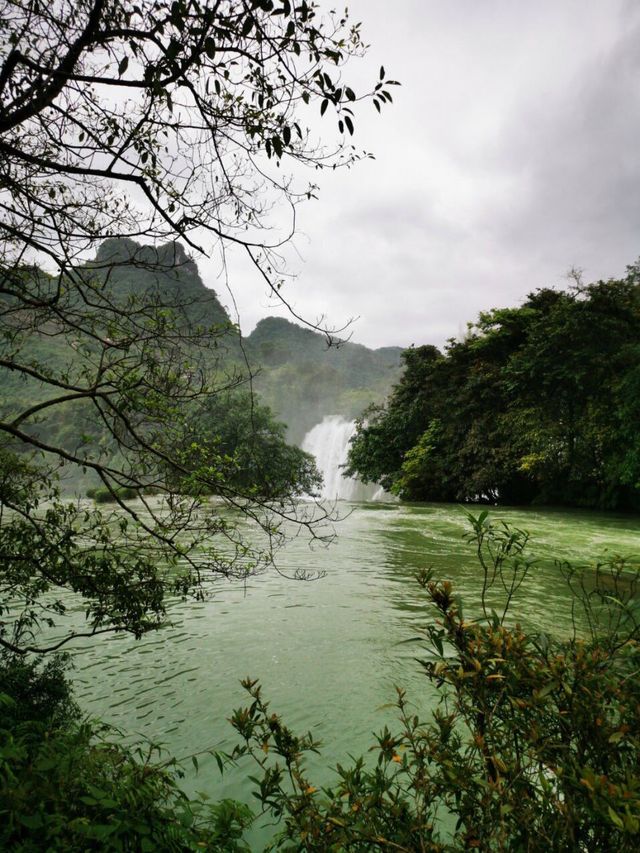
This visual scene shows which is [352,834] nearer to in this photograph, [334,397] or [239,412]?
[239,412]

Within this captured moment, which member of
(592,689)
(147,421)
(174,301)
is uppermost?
(174,301)

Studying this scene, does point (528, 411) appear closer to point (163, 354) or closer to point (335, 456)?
point (163, 354)

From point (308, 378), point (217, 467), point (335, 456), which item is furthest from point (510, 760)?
point (308, 378)

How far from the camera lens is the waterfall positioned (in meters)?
37.0

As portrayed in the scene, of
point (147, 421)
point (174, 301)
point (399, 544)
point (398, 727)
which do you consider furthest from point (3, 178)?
point (399, 544)

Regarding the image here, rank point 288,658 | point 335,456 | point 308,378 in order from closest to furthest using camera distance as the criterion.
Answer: point 288,658 → point 335,456 → point 308,378

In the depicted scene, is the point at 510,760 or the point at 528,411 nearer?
the point at 510,760

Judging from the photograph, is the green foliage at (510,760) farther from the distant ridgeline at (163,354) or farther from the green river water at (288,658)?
the distant ridgeline at (163,354)

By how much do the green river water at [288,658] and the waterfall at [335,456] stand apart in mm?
27398

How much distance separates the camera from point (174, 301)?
3346mm

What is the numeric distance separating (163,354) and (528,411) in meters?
17.8

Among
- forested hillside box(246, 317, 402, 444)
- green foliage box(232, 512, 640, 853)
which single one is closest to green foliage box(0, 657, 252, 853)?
green foliage box(232, 512, 640, 853)

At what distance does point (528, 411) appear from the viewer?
18.8 meters

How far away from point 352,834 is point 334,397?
96215 mm
